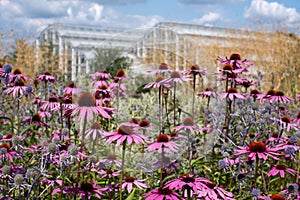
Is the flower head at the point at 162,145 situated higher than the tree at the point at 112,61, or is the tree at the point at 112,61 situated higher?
the tree at the point at 112,61

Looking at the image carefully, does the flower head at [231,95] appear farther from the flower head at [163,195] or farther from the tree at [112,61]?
the flower head at [163,195]

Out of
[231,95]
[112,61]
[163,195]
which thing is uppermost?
[112,61]

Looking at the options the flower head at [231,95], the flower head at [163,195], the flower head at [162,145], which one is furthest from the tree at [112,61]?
the flower head at [163,195]

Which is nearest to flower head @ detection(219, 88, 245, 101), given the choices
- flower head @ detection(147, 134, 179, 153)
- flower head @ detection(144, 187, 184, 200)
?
flower head @ detection(147, 134, 179, 153)

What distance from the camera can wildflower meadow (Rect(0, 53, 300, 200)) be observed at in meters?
1.81

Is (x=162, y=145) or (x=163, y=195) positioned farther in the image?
(x=162, y=145)

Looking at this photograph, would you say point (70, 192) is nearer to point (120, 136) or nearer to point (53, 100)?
point (120, 136)

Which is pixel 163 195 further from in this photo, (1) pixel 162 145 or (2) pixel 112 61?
(2) pixel 112 61

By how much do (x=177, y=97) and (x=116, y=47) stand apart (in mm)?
618

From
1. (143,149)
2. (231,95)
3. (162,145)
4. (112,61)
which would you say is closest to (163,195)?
(162,145)

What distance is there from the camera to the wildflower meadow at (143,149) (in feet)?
5.95

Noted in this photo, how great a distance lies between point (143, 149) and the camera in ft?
7.66

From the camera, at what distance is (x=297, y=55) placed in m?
9.11

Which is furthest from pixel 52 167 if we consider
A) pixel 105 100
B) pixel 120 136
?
pixel 105 100
